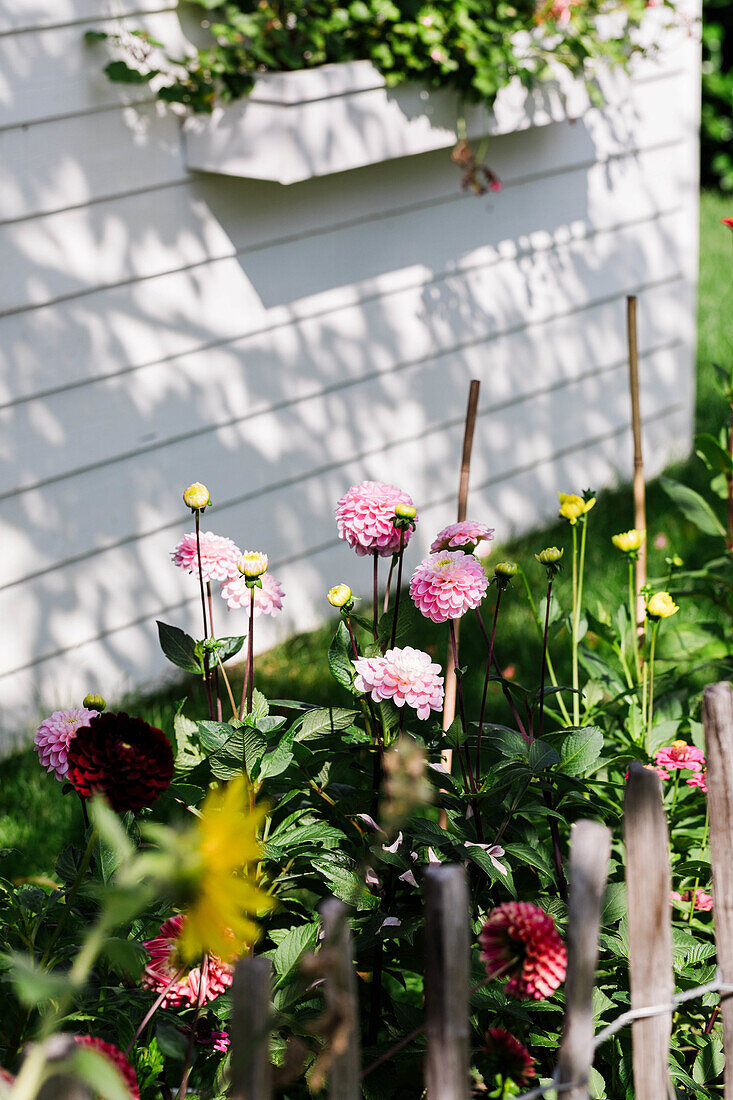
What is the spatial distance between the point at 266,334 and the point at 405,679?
69.9 inches

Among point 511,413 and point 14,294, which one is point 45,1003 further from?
point 511,413

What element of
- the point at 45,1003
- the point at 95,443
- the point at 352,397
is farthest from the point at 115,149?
the point at 45,1003

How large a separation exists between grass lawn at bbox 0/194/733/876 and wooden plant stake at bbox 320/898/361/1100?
1.17 metres

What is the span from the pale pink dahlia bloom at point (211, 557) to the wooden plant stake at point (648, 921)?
599 mm

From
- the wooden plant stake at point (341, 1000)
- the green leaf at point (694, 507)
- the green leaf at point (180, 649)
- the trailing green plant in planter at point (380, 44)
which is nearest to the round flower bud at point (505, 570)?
the green leaf at point (180, 649)

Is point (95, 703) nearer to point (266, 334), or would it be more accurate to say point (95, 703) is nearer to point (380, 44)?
point (266, 334)

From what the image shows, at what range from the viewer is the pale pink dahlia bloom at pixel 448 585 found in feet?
4.22

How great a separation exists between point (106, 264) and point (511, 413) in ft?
4.71

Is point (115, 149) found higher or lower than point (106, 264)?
higher

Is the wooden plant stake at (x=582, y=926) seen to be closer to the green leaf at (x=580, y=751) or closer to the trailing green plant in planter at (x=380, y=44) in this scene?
the green leaf at (x=580, y=751)

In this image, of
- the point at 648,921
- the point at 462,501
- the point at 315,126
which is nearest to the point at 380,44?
the point at 315,126

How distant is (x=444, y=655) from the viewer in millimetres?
2781

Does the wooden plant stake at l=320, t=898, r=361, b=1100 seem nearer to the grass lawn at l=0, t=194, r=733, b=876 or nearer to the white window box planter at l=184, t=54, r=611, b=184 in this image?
the grass lawn at l=0, t=194, r=733, b=876

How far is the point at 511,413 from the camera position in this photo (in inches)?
140
